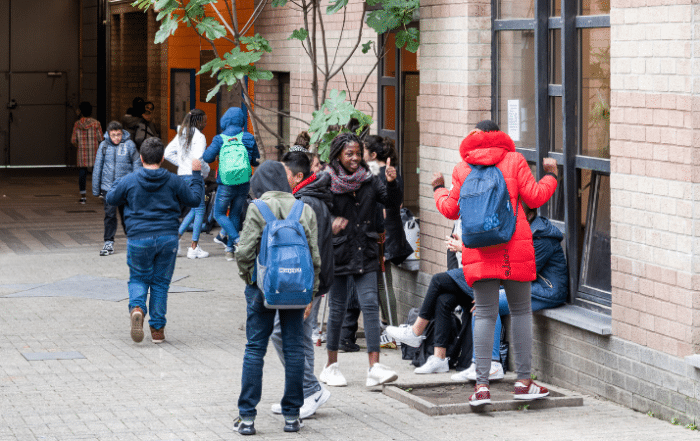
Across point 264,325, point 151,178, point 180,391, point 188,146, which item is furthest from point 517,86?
point 188,146

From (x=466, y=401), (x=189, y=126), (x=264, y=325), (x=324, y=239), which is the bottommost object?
(x=466, y=401)

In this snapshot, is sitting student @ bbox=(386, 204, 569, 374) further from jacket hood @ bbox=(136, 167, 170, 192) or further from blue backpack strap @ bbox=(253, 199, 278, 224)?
jacket hood @ bbox=(136, 167, 170, 192)

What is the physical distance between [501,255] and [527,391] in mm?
917

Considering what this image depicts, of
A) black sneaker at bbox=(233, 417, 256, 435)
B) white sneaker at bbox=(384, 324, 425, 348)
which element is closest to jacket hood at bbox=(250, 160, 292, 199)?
black sneaker at bbox=(233, 417, 256, 435)

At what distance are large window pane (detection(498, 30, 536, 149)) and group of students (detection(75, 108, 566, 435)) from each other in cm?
101

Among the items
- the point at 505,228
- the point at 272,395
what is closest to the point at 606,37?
the point at 505,228

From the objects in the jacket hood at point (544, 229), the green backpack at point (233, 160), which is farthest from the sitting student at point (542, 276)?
the green backpack at point (233, 160)

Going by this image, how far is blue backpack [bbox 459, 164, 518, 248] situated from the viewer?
6949 millimetres

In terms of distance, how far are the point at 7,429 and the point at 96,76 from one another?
73.3 feet

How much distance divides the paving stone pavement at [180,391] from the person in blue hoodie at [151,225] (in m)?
0.32

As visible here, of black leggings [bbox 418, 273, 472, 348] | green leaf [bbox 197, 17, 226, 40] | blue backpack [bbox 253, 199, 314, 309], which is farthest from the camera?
green leaf [bbox 197, 17, 226, 40]

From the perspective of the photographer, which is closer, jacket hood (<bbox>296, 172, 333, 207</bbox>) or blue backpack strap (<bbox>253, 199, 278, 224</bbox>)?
blue backpack strap (<bbox>253, 199, 278, 224</bbox>)

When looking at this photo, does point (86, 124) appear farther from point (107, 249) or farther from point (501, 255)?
point (501, 255)

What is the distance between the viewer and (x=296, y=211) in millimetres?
6559
